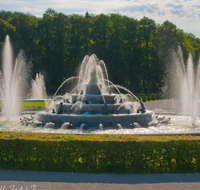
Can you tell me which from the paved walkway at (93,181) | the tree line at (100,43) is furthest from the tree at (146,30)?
the paved walkway at (93,181)

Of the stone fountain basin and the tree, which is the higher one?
the tree

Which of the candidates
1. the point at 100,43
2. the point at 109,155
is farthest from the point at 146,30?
the point at 109,155

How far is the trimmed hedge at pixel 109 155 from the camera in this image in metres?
6.97

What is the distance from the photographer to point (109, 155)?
7.01 m

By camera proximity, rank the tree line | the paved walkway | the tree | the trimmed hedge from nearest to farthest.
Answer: the paved walkway < the trimmed hedge < the tree line < the tree

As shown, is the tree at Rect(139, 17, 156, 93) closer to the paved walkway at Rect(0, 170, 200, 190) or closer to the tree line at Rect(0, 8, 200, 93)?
the tree line at Rect(0, 8, 200, 93)

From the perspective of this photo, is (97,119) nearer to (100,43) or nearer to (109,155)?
(109,155)

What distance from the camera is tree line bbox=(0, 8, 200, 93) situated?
51656 mm

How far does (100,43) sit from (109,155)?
49044 millimetres

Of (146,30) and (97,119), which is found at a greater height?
(146,30)

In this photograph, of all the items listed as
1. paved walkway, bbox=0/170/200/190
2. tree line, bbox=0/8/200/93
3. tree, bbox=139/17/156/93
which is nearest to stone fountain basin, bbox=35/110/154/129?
paved walkway, bbox=0/170/200/190

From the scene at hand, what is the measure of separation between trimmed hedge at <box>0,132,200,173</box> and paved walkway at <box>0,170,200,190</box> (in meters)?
0.35

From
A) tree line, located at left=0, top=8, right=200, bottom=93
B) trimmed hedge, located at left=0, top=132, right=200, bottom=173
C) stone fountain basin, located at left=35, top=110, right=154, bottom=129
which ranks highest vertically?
tree line, located at left=0, top=8, right=200, bottom=93

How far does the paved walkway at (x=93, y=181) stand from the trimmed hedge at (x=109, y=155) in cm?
35
